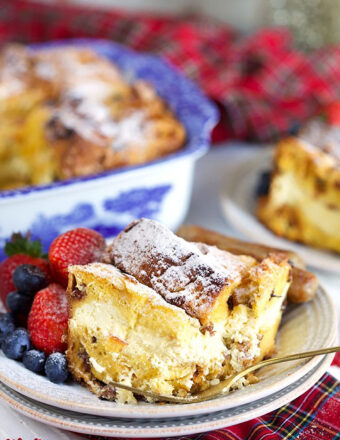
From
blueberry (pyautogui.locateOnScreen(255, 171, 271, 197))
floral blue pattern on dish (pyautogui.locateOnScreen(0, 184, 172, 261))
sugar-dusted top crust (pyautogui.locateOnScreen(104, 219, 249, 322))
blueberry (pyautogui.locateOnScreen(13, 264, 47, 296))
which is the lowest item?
floral blue pattern on dish (pyautogui.locateOnScreen(0, 184, 172, 261))

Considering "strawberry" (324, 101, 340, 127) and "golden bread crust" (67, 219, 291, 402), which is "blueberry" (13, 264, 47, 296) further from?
"strawberry" (324, 101, 340, 127)

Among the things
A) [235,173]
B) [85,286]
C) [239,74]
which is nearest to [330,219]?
[235,173]

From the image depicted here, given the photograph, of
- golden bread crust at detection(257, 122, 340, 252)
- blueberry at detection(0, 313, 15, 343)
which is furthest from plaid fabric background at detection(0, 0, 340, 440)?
blueberry at detection(0, 313, 15, 343)

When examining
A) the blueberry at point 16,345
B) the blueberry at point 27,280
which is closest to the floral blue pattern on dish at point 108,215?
the blueberry at point 27,280

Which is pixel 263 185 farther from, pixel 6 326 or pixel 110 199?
pixel 6 326

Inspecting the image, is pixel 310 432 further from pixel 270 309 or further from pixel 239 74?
pixel 239 74

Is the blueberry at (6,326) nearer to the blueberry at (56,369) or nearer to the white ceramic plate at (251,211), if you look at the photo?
the blueberry at (56,369)
